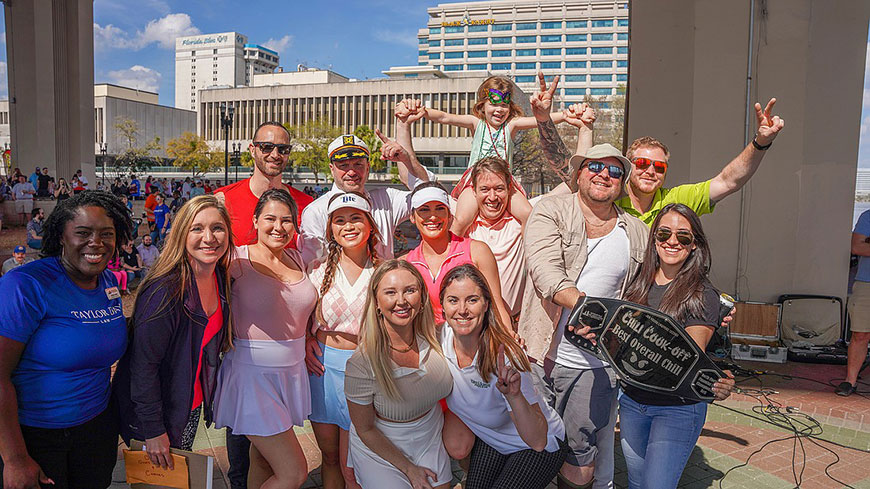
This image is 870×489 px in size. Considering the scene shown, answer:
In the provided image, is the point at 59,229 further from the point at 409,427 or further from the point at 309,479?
the point at 309,479

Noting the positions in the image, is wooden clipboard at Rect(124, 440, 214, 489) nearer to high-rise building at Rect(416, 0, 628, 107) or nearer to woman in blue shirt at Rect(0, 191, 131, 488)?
woman in blue shirt at Rect(0, 191, 131, 488)

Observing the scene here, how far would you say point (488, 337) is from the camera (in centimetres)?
311

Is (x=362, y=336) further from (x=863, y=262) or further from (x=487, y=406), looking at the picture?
(x=863, y=262)

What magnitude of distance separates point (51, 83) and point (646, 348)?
31422 mm

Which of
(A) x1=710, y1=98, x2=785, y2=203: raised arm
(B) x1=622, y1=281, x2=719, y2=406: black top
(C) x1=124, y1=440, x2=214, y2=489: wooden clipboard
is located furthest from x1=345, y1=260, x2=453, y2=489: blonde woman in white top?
(A) x1=710, y1=98, x2=785, y2=203: raised arm

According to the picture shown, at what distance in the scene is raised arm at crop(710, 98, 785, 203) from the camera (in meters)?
3.52

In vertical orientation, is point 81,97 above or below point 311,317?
above

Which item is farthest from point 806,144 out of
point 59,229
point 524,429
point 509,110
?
point 59,229

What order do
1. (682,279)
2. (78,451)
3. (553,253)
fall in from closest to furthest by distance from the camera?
(78,451), (682,279), (553,253)

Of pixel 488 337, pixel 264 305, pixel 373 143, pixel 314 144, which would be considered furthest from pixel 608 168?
pixel 373 143

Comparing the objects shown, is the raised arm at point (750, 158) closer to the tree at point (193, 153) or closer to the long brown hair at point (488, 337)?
the long brown hair at point (488, 337)

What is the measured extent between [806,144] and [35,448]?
30.0 ft

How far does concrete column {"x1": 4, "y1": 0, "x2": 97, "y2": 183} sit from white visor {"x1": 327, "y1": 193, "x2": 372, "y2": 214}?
1134 inches

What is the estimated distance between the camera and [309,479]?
14.3ft
